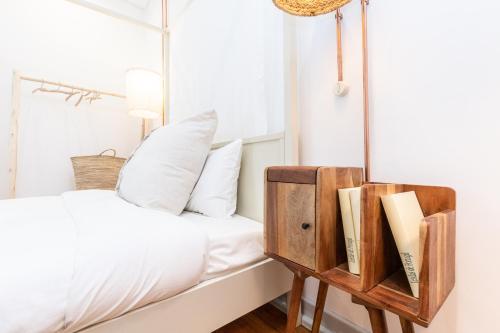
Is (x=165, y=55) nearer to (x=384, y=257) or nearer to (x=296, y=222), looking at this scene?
(x=296, y=222)

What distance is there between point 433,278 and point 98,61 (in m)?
2.94

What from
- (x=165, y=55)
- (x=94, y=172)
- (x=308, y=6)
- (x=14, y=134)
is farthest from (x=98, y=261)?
(x=165, y=55)

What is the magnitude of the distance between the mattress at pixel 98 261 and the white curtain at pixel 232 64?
24.4 inches

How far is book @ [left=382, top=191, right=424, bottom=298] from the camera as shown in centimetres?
53

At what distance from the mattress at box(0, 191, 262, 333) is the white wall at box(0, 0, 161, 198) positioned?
1.57 metres

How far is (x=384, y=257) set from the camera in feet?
1.98

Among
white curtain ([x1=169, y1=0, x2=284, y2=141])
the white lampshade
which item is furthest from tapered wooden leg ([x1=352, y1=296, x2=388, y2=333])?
the white lampshade

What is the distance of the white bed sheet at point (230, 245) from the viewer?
0.80 meters

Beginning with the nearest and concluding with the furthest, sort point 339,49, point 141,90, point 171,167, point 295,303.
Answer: point 295,303 < point 339,49 < point 171,167 < point 141,90

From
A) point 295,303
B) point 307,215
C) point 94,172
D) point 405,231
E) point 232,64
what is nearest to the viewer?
point 405,231

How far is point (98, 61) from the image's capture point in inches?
95.0

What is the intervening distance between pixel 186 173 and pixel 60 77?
2013 mm

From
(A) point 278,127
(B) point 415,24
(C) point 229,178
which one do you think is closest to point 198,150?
(C) point 229,178

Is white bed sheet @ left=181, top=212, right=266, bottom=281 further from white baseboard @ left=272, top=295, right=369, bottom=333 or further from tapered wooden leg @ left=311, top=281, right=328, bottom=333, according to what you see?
white baseboard @ left=272, top=295, right=369, bottom=333
